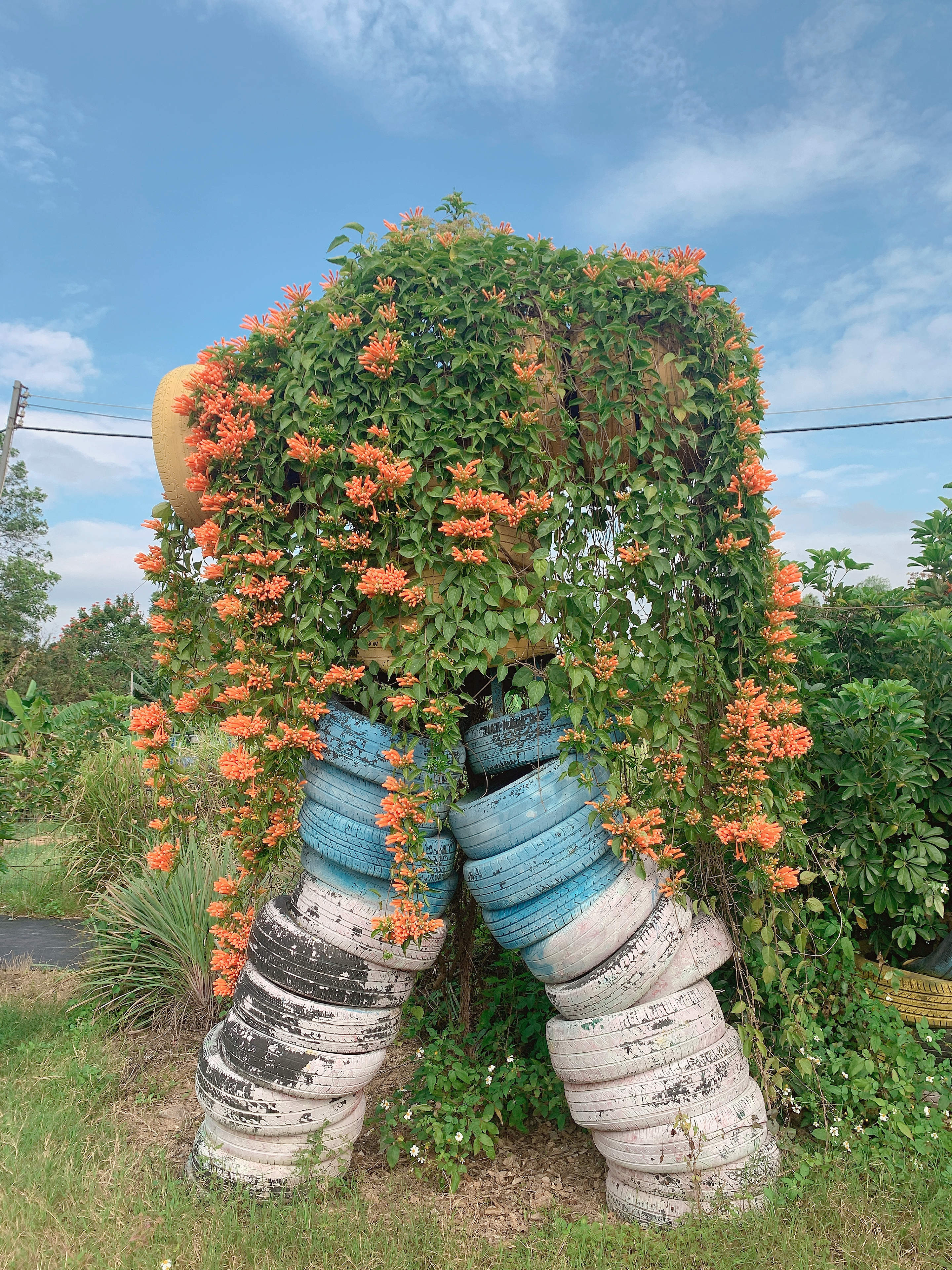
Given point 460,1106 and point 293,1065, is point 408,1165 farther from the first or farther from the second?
point 293,1065

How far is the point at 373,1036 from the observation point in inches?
105

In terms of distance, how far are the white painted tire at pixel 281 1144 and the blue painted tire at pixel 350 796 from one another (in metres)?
1.07

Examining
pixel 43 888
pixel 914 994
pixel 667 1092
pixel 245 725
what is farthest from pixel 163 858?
pixel 43 888

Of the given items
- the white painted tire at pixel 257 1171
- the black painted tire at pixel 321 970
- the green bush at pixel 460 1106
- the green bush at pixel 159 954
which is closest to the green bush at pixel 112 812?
the green bush at pixel 159 954

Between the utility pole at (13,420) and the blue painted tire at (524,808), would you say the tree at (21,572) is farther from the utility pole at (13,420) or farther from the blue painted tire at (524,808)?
the blue painted tire at (524,808)

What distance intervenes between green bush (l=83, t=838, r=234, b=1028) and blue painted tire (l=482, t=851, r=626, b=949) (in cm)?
237

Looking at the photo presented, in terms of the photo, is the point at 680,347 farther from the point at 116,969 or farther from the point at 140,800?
the point at 140,800

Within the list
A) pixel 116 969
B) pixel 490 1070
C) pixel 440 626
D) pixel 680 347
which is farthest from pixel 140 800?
pixel 680 347

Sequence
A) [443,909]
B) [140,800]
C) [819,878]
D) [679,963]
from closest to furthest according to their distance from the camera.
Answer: [679,963], [443,909], [819,878], [140,800]

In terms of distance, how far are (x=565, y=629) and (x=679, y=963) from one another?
1.18 m

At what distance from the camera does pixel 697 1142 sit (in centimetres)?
243

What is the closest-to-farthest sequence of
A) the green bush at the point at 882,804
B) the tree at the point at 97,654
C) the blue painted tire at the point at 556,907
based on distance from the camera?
Result: the blue painted tire at the point at 556,907 → the green bush at the point at 882,804 → the tree at the point at 97,654

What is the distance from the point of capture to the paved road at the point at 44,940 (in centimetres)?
551

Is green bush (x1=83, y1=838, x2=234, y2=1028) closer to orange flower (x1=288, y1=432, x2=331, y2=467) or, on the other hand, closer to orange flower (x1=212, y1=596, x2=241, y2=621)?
orange flower (x1=212, y1=596, x2=241, y2=621)
